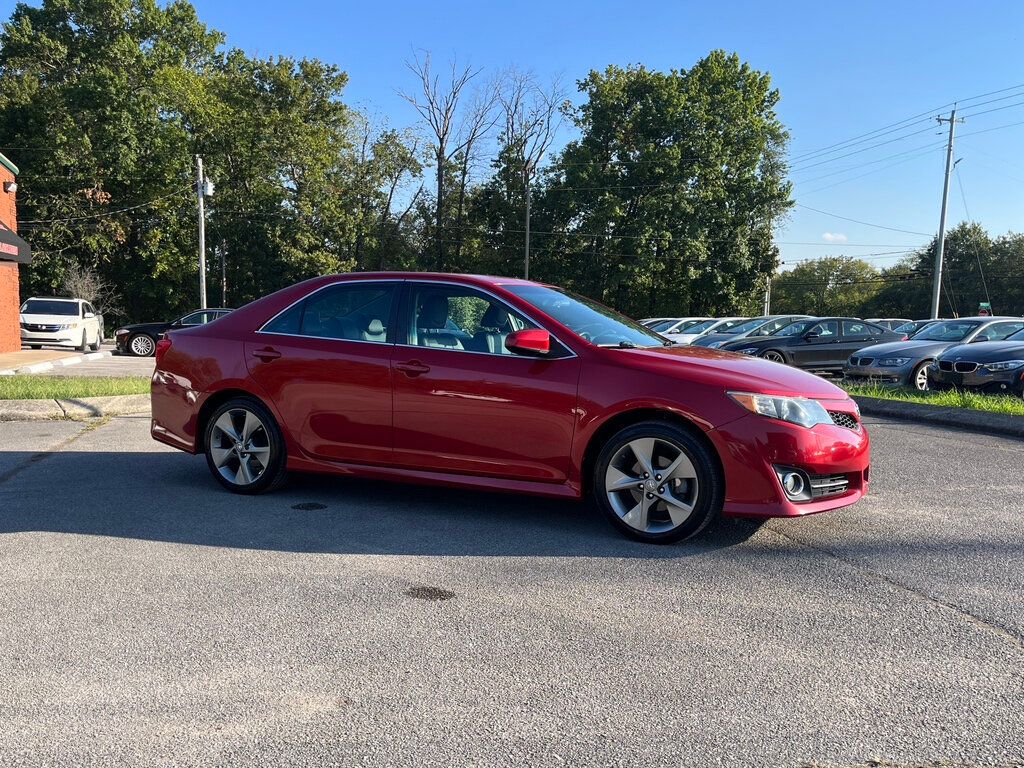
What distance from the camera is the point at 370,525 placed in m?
5.42

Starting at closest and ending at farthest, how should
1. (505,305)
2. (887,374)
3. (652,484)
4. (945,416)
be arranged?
(652,484) < (505,305) < (945,416) < (887,374)

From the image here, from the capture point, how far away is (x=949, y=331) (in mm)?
16203

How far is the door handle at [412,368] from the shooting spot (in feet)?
18.2

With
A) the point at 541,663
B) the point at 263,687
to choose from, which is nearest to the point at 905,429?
the point at 541,663

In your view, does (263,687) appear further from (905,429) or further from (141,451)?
(905,429)

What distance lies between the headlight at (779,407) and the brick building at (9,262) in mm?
18823

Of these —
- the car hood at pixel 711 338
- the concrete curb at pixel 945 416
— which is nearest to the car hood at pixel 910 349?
the concrete curb at pixel 945 416

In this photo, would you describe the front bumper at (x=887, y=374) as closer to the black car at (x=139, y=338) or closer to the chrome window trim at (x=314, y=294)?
the chrome window trim at (x=314, y=294)

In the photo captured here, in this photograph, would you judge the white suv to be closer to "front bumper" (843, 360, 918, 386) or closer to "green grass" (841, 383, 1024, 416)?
"front bumper" (843, 360, 918, 386)

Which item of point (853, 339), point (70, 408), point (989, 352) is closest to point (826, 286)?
point (853, 339)

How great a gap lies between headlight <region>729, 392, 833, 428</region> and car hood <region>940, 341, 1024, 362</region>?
29.6ft

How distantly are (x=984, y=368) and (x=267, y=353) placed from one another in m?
10.5

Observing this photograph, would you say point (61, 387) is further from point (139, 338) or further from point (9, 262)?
point (139, 338)

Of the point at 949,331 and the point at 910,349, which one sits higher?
the point at 949,331
